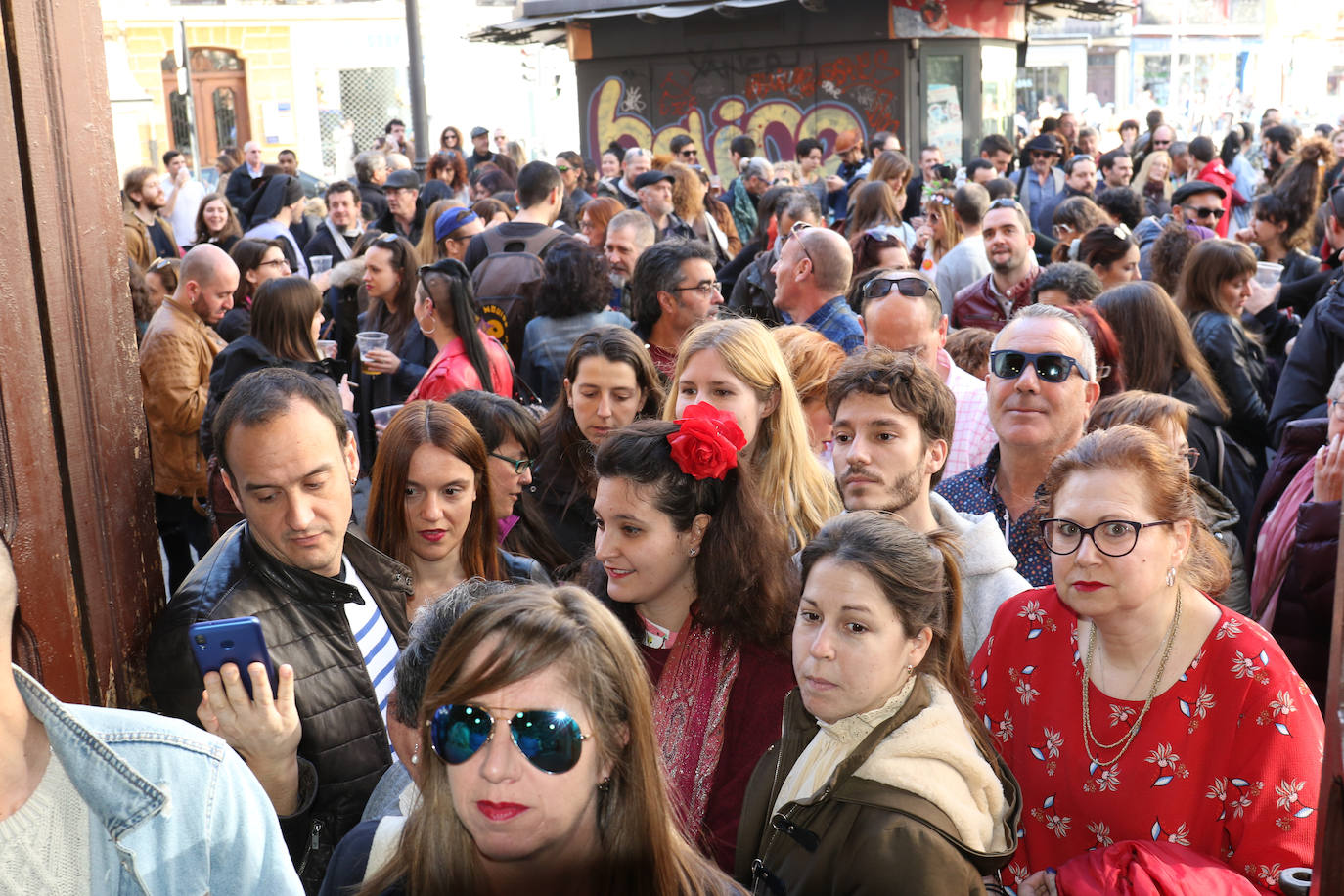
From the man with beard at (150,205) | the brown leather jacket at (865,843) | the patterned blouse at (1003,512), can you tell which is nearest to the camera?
the brown leather jacket at (865,843)

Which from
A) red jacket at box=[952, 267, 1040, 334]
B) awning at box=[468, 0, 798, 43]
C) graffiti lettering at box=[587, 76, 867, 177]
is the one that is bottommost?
red jacket at box=[952, 267, 1040, 334]

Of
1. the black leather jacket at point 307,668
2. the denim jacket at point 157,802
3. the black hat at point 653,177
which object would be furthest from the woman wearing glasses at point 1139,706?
the black hat at point 653,177

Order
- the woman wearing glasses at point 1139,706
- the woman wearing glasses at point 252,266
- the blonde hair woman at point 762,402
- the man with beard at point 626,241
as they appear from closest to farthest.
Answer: the woman wearing glasses at point 1139,706
the blonde hair woman at point 762,402
the woman wearing glasses at point 252,266
the man with beard at point 626,241

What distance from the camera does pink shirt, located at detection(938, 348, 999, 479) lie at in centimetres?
458

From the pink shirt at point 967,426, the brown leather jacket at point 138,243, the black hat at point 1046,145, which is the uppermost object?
the black hat at point 1046,145

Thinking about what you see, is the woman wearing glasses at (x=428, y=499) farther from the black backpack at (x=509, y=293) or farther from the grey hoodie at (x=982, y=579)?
the black backpack at (x=509, y=293)

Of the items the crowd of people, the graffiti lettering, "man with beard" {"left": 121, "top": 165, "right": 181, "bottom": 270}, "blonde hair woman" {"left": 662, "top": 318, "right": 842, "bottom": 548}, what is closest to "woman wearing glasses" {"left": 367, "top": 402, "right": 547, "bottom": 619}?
the crowd of people

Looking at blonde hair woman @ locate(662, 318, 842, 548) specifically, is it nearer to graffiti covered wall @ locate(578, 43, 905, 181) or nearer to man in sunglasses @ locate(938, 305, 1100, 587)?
man in sunglasses @ locate(938, 305, 1100, 587)

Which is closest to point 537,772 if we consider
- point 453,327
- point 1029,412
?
point 1029,412

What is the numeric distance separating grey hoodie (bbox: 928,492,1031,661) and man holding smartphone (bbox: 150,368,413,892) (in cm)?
149

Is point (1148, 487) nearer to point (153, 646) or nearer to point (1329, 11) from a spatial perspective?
point (153, 646)

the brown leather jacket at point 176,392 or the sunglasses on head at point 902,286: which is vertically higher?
the sunglasses on head at point 902,286

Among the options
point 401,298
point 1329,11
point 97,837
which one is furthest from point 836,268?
point 1329,11

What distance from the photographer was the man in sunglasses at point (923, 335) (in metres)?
4.60
